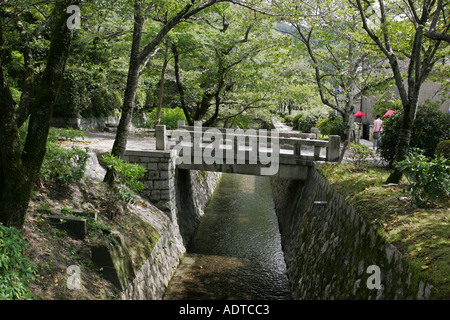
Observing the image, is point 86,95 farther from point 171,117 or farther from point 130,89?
point 130,89

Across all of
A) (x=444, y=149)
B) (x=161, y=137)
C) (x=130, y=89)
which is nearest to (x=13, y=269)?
(x=130, y=89)

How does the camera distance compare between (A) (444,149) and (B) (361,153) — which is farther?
(B) (361,153)

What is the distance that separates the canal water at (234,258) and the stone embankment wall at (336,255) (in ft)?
2.03

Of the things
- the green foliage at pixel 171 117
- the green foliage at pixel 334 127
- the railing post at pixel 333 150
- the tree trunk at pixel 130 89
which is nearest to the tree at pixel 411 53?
the railing post at pixel 333 150

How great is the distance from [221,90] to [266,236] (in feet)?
28.5

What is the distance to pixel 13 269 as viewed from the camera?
17.7 feet

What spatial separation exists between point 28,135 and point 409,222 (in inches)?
282

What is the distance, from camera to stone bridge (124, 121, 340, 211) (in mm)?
12445

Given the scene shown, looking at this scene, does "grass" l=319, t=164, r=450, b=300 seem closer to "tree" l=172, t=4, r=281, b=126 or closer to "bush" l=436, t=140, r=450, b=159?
"bush" l=436, t=140, r=450, b=159


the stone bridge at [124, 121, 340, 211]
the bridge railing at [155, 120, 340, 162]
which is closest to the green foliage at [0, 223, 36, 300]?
the stone bridge at [124, 121, 340, 211]

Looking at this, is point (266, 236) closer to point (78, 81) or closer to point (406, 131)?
point (406, 131)

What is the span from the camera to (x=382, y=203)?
23.9ft

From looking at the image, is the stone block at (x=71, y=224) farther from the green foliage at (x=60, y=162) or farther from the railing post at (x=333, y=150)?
the railing post at (x=333, y=150)

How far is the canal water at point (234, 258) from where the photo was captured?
991 cm
